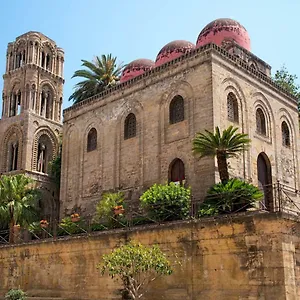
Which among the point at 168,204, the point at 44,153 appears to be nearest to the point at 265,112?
the point at 168,204

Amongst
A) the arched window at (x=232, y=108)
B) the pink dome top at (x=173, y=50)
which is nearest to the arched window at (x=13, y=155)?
the pink dome top at (x=173, y=50)

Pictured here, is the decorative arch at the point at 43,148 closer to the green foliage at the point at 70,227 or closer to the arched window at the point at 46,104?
the arched window at the point at 46,104

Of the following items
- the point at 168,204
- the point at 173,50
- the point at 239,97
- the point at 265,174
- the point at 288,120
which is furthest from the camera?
the point at 288,120

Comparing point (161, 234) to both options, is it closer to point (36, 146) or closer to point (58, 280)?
point (58, 280)

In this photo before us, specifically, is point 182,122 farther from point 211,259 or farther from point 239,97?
point 211,259

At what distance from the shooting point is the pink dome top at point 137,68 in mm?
26656

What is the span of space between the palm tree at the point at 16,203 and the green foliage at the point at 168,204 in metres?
9.01

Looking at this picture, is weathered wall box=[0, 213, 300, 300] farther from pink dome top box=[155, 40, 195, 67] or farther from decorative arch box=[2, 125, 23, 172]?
decorative arch box=[2, 125, 23, 172]

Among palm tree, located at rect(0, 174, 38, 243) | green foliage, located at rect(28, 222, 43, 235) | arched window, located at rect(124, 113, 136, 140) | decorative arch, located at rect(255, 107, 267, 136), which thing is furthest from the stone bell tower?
decorative arch, located at rect(255, 107, 267, 136)

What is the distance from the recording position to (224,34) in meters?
24.0

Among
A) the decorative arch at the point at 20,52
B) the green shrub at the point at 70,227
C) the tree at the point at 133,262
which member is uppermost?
the decorative arch at the point at 20,52

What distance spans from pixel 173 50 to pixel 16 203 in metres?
11.5

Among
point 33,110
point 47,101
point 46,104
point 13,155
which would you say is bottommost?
point 13,155

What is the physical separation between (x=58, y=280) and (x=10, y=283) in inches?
140
